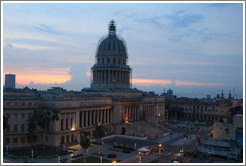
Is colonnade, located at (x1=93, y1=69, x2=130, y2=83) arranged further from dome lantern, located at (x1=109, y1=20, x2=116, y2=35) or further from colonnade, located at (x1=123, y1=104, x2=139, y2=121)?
dome lantern, located at (x1=109, y1=20, x2=116, y2=35)

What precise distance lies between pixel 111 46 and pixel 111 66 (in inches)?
413

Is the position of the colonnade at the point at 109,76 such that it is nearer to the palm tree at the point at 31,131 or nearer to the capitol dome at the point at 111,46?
the capitol dome at the point at 111,46

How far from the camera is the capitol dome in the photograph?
128 metres

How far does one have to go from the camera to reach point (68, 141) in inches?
3346

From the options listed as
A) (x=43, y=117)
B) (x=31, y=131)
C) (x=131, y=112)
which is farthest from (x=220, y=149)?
(x=131, y=112)

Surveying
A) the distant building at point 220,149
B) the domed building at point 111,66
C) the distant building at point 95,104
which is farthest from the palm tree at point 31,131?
the domed building at point 111,66

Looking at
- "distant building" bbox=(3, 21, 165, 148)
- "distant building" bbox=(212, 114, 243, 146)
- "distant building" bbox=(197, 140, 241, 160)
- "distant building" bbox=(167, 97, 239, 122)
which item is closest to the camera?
"distant building" bbox=(197, 140, 241, 160)

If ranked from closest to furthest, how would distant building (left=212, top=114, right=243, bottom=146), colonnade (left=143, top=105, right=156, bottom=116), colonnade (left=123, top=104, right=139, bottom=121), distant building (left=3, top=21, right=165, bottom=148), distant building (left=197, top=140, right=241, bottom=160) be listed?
distant building (left=197, top=140, right=241, bottom=160)
distant building (left=212, top=114, right=243, bottom=146)
distant building (left=3, top=21, right=165, bottom=148)
colonnade (left=123, top=104, right=139, bottom=121)
colonnade (left=143, top=105, right=156, bottom=116)

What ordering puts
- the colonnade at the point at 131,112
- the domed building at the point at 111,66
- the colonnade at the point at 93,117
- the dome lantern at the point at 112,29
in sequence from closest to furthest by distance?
the colonnade at the point at 93,117, the colonnade at the point at 131,112, the domed building at the point at 111,66, the dome lantern at the point at 112,29

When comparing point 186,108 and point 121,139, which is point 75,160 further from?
point 186,108

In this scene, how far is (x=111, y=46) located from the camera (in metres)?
129

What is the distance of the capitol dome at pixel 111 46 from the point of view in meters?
128

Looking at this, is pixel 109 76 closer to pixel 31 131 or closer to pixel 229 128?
pixel 31 131

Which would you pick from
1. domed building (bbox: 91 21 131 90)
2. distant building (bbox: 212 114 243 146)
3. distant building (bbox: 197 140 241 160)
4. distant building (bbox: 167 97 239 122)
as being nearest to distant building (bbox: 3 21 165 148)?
domed building (bbox: 91 21 131 90)
